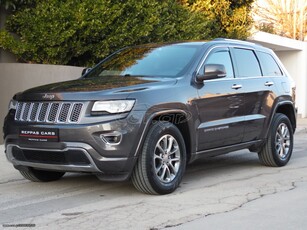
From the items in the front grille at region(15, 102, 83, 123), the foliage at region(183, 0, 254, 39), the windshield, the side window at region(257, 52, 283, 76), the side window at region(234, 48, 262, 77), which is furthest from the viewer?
the foliage at region(183, 0, 254, 39)

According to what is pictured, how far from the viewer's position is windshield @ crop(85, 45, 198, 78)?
7090mm

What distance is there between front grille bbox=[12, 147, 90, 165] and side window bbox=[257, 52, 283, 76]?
12.3 ft

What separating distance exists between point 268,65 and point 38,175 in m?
4.02

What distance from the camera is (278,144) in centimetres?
869

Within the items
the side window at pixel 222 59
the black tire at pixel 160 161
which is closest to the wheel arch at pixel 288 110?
the side window at pixel 222 59

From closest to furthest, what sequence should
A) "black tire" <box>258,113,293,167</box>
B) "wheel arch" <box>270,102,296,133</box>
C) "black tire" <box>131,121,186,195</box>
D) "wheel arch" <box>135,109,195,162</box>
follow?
"black tire" <box>131,121,186,195</box> < "wheel arch" <box>135,109,195,162</box> < "black tire" <box>258,113,293,167</box> < "wheel arch" <box>270,102,296,133</box>

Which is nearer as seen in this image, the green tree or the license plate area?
the license plate area

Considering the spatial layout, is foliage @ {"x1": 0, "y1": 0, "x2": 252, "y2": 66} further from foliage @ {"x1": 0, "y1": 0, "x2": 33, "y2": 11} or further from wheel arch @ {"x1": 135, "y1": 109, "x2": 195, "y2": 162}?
wheel arch @ {"x1": 135, "y1": 109, "x2": 195, "y2": 162}

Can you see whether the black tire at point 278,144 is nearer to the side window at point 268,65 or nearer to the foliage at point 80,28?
the side window at point 268,65

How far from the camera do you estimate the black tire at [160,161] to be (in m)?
6.16

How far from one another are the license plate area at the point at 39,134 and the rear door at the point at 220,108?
183cm

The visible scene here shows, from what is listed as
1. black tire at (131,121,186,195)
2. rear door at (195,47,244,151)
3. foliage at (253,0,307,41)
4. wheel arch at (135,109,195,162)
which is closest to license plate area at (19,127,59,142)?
black tire at (131,121,186,195)

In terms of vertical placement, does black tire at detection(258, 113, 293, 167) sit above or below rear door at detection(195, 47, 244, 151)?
below

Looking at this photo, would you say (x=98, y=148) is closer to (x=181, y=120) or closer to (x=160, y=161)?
(x=160, y=161)
